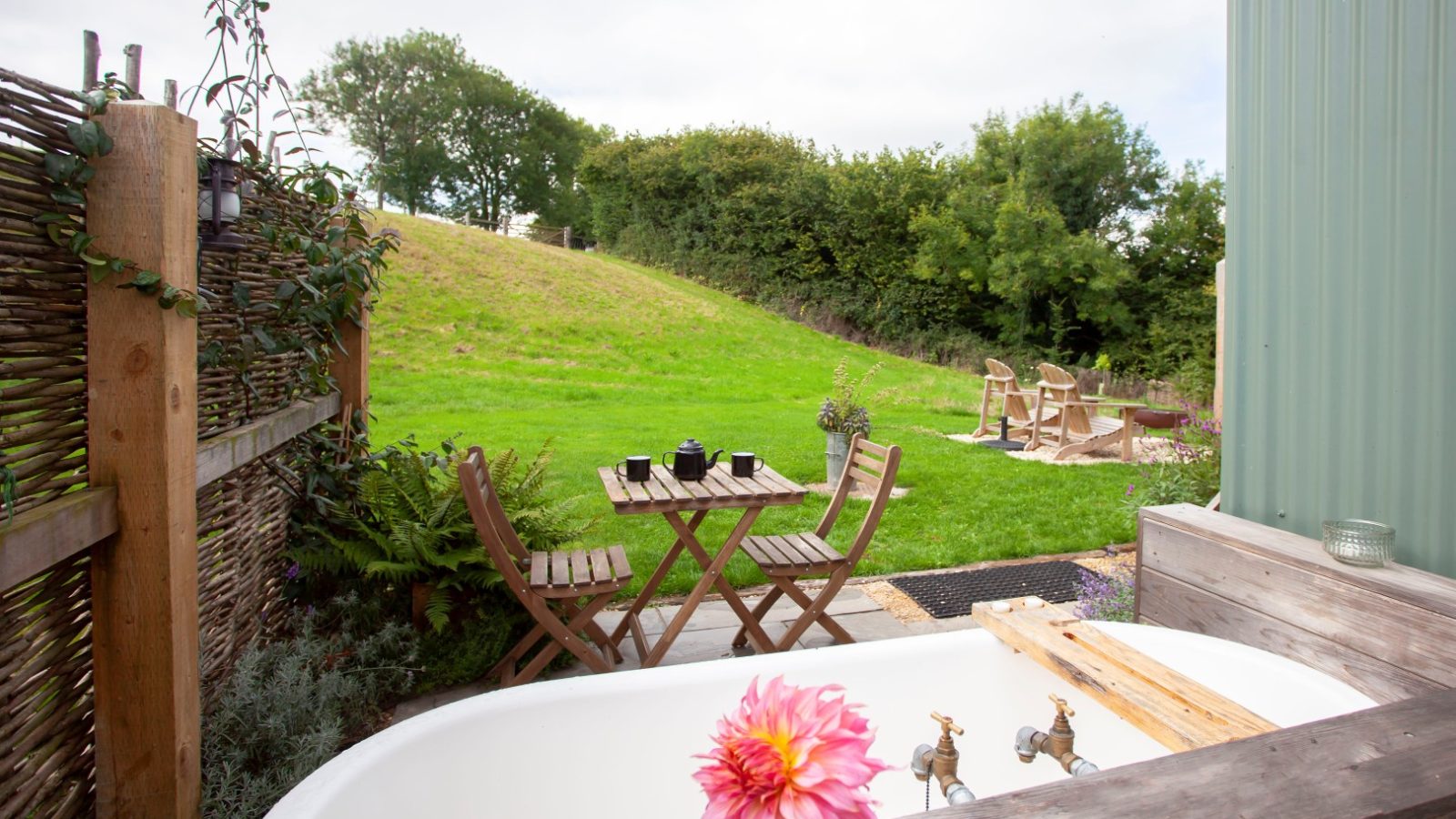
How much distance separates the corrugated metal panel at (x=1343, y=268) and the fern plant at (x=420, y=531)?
98.3 inches

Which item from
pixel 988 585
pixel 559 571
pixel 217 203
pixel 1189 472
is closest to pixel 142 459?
pixel 217 203

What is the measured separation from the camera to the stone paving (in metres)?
3.30

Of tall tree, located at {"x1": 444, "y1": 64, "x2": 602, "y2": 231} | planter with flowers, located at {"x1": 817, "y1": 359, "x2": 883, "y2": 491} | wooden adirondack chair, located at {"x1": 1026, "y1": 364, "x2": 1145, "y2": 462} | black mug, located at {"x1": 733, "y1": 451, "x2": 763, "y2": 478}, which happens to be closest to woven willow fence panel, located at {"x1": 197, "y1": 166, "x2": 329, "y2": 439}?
black mug, located at {"x1": 733, "y1": 451, "x2": 763, "y2": 478}

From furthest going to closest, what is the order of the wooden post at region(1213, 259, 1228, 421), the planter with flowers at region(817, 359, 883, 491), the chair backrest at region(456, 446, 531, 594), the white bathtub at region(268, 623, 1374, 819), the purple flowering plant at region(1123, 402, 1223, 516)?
the planter with flowers at region(817, 359, 883, 491), the purple flowering plant at region(1123, 402, 1223, 516), the wooden post at region(1213, 259, 1228, 421), the chair backrest at region(456, 446, 531, 594), the white bathtub at region(268, 623, 1374, 819)

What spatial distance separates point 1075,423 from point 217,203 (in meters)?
7.49

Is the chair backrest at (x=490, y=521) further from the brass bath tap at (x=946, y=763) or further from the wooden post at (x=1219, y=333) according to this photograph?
the wooden post at (x=1219, y=333)

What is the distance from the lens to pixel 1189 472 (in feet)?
14.6

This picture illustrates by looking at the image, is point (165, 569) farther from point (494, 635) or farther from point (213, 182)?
point (494, 635)

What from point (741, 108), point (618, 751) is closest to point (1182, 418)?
point (618, 751)

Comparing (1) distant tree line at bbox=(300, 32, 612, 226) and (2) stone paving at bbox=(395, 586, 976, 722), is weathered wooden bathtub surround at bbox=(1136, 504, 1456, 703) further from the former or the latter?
(1) distant tree line at bbox=(300, 32, 612, 226)

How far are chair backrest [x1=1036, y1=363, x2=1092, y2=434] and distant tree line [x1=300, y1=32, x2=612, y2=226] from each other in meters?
21.5

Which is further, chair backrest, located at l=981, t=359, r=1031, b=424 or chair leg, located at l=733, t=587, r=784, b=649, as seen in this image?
chair backrest, located at l=981, t=359, r=1031, b=424

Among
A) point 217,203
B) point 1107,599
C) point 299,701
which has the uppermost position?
point 217,203

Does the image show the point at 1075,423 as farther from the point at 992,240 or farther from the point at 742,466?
the point at 992,240
